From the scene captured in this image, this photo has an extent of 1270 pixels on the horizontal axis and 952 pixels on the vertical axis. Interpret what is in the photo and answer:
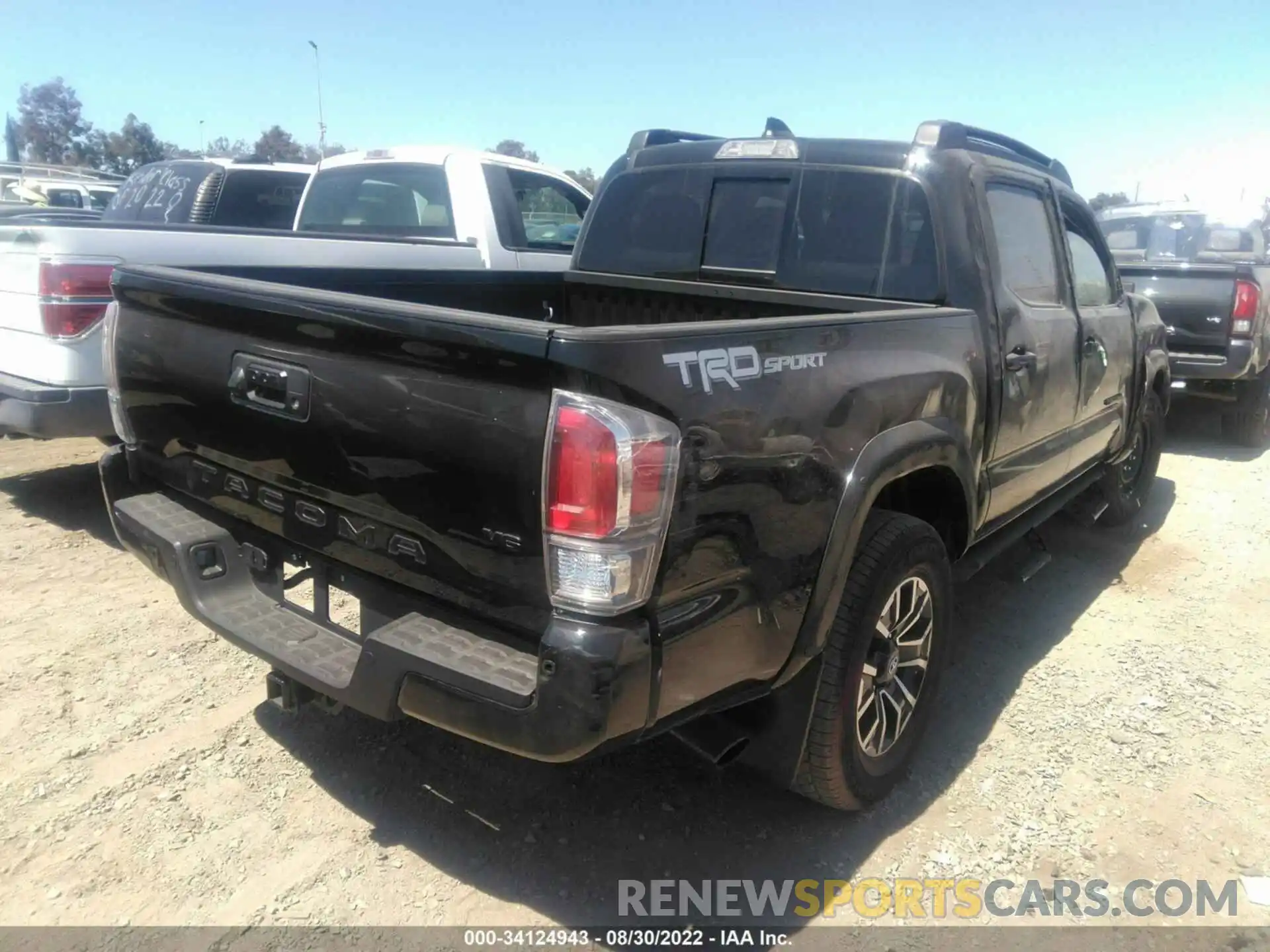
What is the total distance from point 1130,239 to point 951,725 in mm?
9086

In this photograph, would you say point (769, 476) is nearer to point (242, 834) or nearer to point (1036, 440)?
point (242, 834)

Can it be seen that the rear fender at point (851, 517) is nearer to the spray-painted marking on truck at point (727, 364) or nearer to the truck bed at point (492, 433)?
the truck bed at point (492, 433)

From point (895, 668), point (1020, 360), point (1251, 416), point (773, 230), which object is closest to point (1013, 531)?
point (1020, 360)

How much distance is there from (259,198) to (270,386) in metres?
7.05

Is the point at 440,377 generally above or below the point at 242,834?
above

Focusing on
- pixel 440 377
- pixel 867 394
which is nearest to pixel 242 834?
pixel 440 377

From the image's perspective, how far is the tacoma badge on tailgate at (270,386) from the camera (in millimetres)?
2350

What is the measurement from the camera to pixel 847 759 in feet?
8.98

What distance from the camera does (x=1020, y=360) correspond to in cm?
344

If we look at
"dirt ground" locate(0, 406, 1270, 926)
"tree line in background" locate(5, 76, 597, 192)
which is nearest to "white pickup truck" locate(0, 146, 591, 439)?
"dirt ground" locate(0, 406, 1270, 926)

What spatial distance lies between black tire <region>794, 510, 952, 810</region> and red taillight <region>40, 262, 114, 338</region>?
3645mm

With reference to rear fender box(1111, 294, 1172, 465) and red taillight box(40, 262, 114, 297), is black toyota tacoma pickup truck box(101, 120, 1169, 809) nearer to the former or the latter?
rear fender box(1111, 294, 1172, 465)

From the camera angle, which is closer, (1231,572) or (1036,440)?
(1036,440)

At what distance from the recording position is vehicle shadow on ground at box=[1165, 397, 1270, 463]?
7914 millimetres
